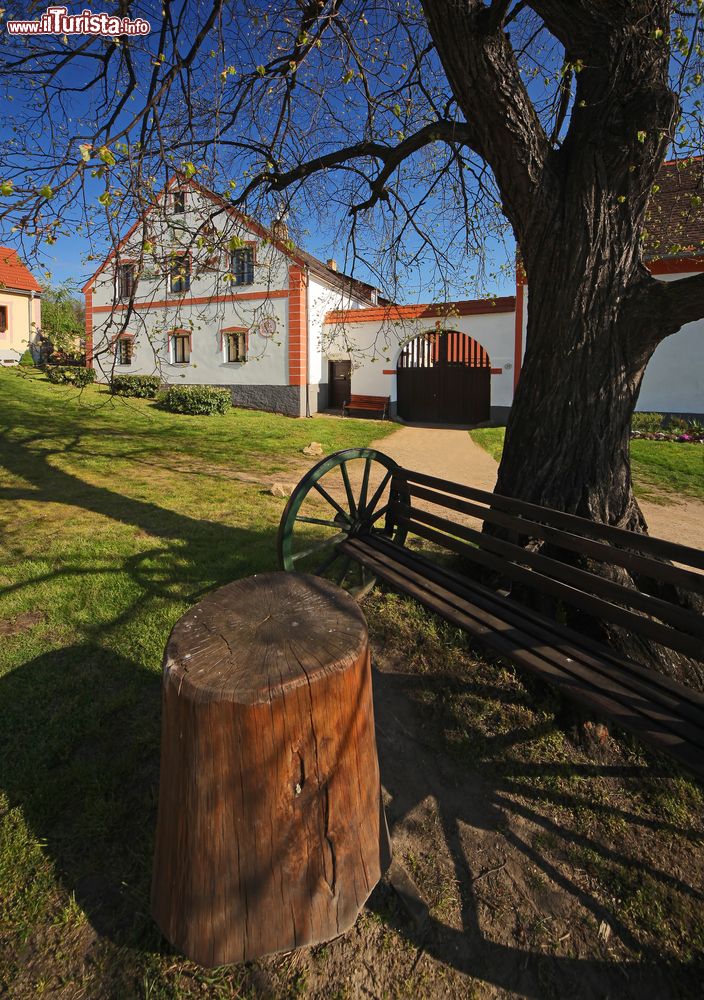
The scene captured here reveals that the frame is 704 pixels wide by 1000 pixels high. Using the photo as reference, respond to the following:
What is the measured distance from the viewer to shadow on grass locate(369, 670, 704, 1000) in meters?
1.56

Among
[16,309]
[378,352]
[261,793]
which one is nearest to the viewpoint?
[261,793]

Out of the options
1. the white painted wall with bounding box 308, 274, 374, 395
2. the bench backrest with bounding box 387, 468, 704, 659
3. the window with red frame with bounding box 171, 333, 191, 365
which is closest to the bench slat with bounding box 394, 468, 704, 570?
the bench backrest with bounding box 387, 468, 704, 659

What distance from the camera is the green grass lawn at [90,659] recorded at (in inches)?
66.6

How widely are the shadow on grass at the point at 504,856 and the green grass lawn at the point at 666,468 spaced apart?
653cm

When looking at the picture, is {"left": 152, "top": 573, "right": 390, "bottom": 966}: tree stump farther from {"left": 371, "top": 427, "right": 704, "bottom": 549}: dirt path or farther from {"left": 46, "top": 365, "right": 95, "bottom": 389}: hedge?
{"left": 371, "top": 427, "right": 704, "bottom": 549}: dirt path

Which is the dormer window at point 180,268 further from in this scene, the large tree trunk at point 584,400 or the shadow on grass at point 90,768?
the shadow on grass at point 90,768

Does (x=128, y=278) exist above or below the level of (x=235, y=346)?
below

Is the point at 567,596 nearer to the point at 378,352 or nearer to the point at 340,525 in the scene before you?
the point at 340,525

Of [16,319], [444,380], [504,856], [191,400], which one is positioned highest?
[16,319]

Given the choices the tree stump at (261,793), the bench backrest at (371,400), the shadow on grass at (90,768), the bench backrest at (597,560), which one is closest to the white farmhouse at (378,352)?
the bench backrest at (371,400)

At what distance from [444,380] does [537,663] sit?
16405 mm

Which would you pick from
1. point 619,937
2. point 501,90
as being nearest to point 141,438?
point 501,90

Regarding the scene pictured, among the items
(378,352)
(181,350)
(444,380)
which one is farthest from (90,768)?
(181,350)

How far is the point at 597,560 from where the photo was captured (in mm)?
2688
